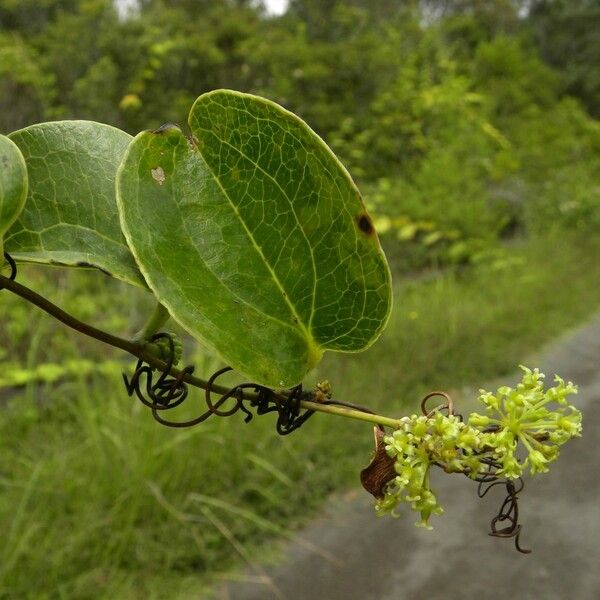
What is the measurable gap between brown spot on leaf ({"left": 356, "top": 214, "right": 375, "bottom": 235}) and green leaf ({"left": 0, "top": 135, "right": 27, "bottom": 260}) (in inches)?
4.3

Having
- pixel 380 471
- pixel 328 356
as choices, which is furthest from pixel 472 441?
pixel 328 356

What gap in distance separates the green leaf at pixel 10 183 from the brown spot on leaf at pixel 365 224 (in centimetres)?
11

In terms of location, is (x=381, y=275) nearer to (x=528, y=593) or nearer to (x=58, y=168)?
(x=58, y=168)

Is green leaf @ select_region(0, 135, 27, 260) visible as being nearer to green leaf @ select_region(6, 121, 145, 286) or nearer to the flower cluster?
green leaf @ select_region(6, 121, 145, 286)

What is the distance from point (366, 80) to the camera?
4.80 metres

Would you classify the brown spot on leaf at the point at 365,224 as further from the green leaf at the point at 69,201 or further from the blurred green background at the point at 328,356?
the blurred green background at the point at 328,356

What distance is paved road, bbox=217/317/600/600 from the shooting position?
6.20 ft

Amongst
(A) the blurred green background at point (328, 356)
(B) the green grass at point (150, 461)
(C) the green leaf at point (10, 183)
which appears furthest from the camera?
(A) the blurred green background at point (328, 356)

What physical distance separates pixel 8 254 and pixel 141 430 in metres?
1.87

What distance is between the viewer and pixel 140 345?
0.28m

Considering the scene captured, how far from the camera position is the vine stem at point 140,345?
0.26 meters

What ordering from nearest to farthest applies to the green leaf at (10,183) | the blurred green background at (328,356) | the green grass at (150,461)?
the green leaf at (10,183)
the green grass at (150,461)
the blurred green background at (328,356)

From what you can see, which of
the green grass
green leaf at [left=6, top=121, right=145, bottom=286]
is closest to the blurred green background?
the green grass

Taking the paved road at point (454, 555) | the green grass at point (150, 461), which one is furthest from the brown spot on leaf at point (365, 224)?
the paved road at point (454, 555)
